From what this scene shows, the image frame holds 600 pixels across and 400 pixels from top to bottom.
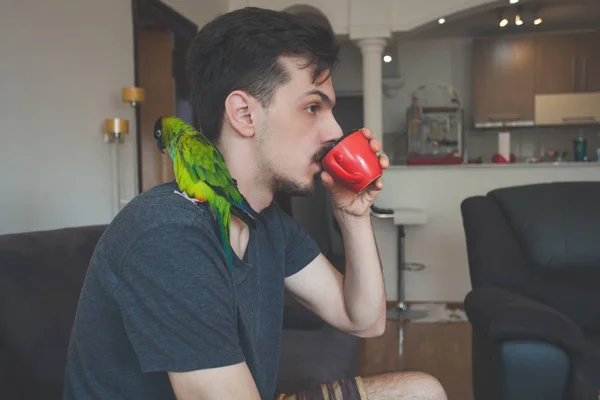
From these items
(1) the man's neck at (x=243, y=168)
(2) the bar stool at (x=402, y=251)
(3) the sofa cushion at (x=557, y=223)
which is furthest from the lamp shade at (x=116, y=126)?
(1) the man's neck at (x=243, y=168)

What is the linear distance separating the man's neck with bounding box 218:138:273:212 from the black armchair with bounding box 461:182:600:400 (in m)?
1.19

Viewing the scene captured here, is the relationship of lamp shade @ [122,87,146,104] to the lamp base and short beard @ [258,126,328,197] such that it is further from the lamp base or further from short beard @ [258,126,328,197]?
short beard @ [258,126,328,197]

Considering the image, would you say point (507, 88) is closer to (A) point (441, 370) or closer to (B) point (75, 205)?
(A) point (441, 370)

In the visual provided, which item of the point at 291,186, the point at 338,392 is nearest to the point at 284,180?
the point at 291,186

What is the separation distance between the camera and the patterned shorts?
117cm

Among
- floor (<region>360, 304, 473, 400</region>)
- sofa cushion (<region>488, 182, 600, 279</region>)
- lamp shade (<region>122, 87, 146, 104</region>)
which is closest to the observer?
sofa cushion (<region>488, 182, 600, 279</region>)

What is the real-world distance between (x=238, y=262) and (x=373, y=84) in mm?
3975

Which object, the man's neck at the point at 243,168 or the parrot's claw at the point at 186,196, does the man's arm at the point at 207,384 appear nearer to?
the parrot's claw at the point at 186,196

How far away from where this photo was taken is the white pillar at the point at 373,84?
4.77 m

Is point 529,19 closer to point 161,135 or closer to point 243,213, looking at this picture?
point 161,135

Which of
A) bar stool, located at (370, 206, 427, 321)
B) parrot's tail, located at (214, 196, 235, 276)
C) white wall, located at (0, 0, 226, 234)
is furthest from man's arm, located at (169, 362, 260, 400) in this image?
bar stool, located at (370, 206, 427, 321)

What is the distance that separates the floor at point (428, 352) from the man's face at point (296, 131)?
198 cm

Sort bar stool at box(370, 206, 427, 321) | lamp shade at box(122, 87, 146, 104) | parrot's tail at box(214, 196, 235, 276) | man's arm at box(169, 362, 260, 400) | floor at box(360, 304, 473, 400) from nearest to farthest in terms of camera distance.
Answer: man's arm at box(169, 362, 260, 400), parrot's tail at box(214, 196, 235, 276), floor at box(360, 304, 473, 400), lamp shade at box(122, 87, 146, 104), bar stool at box(370, 206, 427, 321)

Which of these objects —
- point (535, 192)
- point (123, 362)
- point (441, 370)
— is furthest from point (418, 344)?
point (123, 362)
